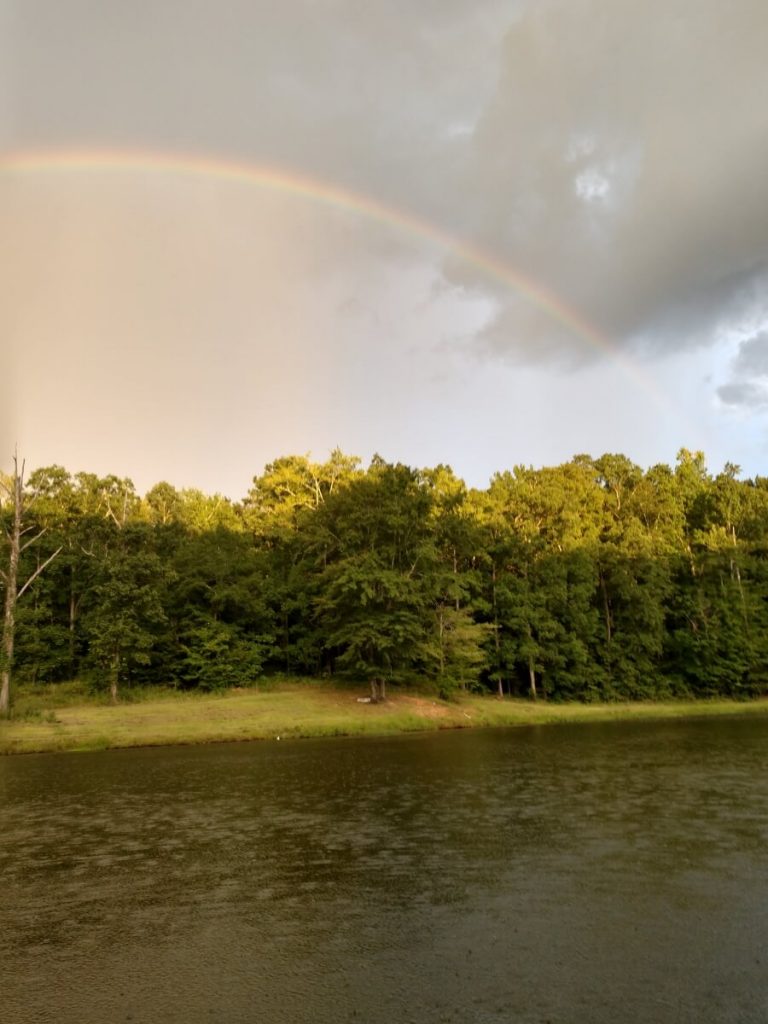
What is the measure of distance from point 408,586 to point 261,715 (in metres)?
13.9

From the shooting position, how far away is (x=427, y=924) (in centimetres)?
1021

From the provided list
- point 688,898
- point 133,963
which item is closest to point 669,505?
point 688,898

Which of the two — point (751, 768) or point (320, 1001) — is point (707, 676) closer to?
point (751, 768)

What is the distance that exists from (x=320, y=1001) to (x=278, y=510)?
69.6m

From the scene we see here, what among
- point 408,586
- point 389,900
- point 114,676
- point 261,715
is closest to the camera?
point 389,900

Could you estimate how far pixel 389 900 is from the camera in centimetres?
1132

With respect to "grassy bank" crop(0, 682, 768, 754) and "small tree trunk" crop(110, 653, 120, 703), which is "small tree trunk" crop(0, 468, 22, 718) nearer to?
"grassy bank" crop(0, 682, 768, 754)

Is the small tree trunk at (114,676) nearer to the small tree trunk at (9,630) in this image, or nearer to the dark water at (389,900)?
the small tree trunk at (9,630)

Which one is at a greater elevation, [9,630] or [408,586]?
[408,586]

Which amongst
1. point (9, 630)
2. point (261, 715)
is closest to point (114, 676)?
point (9, 630)

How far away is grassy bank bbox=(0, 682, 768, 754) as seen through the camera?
36.0m

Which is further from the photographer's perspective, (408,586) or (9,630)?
(408,586)

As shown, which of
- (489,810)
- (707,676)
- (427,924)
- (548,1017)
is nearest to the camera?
(548,1017)

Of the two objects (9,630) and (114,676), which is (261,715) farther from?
(9,630)
